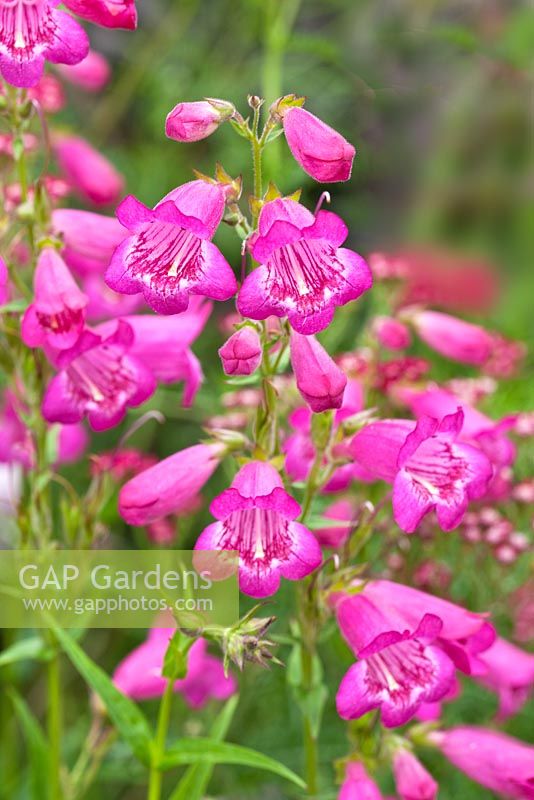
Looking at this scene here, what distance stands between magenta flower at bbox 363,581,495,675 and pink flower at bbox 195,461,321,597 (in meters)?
0.16

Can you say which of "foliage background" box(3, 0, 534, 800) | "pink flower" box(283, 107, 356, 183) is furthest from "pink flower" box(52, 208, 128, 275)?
"foliage background" box(3, 0, 534, 800)

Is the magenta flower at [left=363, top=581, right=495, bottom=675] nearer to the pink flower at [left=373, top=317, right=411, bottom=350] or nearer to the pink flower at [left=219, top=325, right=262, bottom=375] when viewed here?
the pink flower at [left=219, top=325, right=262, bottom=375]

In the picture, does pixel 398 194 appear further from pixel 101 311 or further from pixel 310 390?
pixel 310 390

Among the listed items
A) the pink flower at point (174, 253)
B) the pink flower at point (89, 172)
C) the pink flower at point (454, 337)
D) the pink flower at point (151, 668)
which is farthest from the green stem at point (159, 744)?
the pink flower at point (89, 172)

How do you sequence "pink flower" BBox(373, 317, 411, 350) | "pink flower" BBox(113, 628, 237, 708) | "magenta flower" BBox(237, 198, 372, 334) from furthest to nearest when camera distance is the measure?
"pink flower" BBox(373, 317, 411, 350) < "pink flower" BBox(113, 628, 237, 708) < "magenta flower" BBox(237, 198, 372, 334)

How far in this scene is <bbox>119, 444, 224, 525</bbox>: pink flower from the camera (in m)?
1.01

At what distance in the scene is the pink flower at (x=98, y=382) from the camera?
3.60 feet

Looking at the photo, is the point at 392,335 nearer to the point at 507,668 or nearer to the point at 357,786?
the point at 507,668

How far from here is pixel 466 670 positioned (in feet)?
3.25

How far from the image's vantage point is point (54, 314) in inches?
41.8

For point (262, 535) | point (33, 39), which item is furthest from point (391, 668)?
point (33, 39)

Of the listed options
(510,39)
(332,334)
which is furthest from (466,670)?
(510,39)

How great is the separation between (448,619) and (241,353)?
0.36 m

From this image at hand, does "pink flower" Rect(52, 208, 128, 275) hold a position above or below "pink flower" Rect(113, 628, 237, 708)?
above
